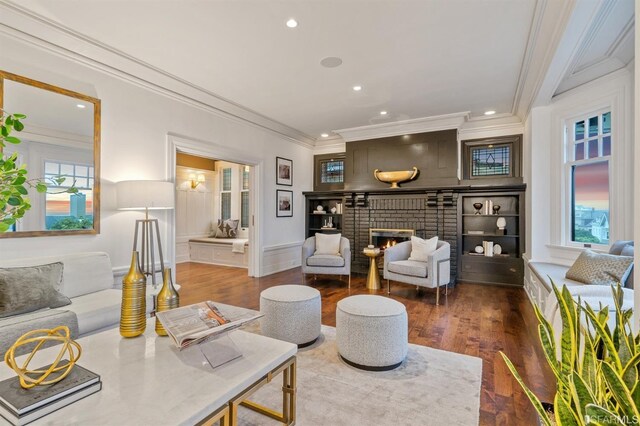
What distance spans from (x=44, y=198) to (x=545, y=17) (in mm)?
4669

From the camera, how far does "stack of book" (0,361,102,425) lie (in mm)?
998

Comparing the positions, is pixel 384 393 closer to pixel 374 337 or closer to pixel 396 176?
pixel 374 337

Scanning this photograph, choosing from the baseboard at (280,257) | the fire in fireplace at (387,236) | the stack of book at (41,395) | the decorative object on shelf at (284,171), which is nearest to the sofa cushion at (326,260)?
the baseboard at (280,257)

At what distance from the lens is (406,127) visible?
5691 mm

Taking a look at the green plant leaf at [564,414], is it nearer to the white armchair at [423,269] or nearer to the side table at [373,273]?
the white armchair at [423,269]

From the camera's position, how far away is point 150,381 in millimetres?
1225

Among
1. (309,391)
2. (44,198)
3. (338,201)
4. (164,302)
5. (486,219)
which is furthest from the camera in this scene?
(338,201)

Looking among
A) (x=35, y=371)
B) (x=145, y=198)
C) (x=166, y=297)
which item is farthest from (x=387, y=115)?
(x=35, y=371)

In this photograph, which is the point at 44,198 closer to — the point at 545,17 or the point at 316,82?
the point at 316,82

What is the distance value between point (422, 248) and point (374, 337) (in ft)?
8.50

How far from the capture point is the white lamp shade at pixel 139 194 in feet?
10.3

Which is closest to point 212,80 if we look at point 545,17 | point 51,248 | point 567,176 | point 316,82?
point 316,82

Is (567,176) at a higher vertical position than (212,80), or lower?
lower

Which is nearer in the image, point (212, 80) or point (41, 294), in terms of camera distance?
point (41, 294)
